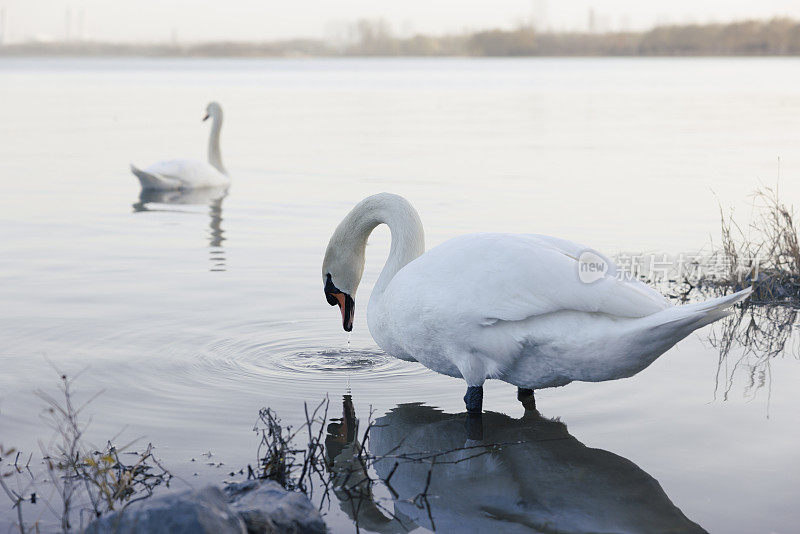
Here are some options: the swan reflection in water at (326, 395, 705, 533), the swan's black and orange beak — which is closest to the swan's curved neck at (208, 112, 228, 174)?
the swan's black and orange beak

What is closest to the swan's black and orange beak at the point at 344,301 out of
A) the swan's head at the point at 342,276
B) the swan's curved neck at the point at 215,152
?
the swan's head at the point at 342,276

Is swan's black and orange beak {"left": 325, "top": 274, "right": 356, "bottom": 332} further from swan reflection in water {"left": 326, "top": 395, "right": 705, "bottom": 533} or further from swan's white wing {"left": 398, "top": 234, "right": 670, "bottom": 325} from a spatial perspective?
swan's white wing {"left": 398, "top": 234, "right": 670, "bottom": 325}

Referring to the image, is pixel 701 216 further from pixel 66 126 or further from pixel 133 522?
pixel 66 126

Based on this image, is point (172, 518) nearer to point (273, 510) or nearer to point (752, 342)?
point (273, 510)

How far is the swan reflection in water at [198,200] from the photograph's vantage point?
11.6 m

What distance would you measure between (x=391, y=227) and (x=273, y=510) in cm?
241

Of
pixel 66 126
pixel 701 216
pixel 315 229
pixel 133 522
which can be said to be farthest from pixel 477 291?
pixel 66 126

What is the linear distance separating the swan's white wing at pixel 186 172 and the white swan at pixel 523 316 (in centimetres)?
1023

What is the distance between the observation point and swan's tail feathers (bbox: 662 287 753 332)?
166 inches

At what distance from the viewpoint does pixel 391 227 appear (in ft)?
19.7

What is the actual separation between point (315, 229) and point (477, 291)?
6.69m

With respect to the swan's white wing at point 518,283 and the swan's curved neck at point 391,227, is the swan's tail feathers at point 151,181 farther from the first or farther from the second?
the swan's white wing at point 518,283

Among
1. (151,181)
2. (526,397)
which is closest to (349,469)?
(526,397)

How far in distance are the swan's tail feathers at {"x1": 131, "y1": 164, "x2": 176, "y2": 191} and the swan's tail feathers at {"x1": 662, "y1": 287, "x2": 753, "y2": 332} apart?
11340 mm
